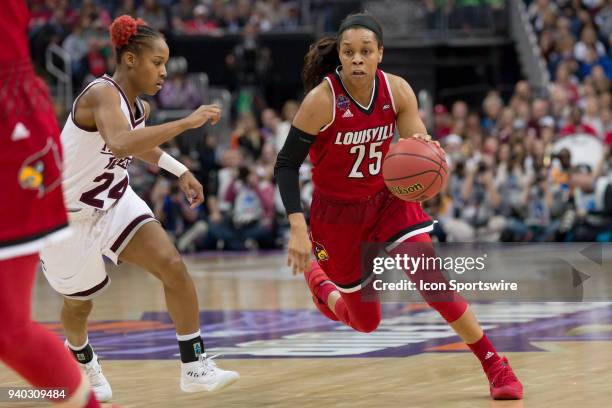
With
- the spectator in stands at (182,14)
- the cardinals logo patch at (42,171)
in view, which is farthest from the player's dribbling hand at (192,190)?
the spectator in stands at (182,14)

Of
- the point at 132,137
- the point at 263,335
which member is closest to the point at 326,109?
the point at 132,137

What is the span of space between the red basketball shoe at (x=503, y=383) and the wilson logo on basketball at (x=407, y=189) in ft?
3.26

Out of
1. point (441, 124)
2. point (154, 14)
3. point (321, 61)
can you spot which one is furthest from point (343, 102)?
point (154, 14)

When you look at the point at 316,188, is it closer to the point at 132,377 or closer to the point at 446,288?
the point at 446,288

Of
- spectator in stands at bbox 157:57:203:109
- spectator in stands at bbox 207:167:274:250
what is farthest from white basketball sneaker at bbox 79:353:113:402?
spectator in stands at bbox 157:57:203:109

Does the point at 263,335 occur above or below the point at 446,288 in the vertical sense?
below

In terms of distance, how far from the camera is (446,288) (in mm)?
6281

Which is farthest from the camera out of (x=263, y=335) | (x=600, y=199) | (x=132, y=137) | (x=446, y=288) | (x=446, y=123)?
(x=446, y=123)

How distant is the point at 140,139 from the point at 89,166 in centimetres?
62

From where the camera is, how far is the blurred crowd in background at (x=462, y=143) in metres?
15.9

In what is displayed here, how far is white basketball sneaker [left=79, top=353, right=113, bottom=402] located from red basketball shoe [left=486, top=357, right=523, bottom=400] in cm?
203

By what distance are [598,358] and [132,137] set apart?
3.29m

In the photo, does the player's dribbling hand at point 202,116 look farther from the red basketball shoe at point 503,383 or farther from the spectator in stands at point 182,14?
the spectator in stands at point 182,14

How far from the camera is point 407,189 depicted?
6.16 metres
